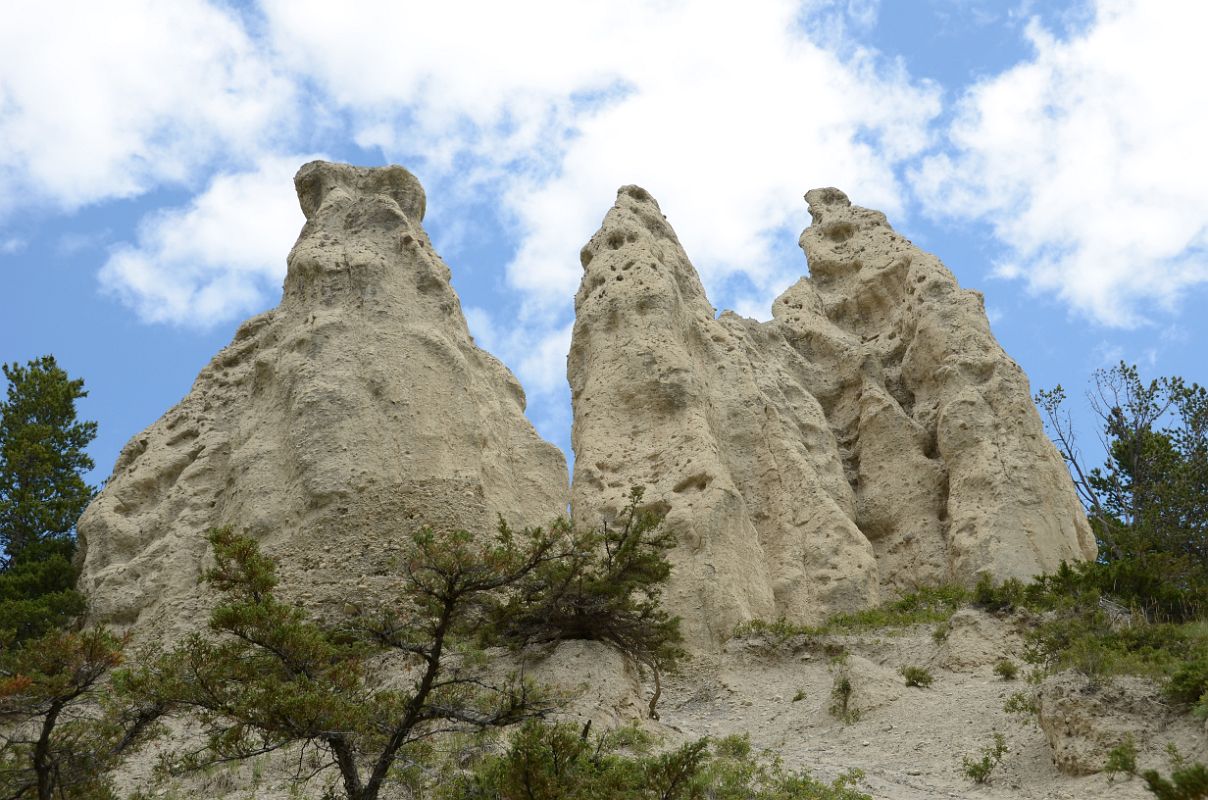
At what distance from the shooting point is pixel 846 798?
12148mm

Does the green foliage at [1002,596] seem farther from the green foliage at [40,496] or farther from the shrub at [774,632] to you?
the green foliage at [40,496]

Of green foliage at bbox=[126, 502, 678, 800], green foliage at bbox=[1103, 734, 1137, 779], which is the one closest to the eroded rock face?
green foliage at bbox=[126, 502, 678, 800]

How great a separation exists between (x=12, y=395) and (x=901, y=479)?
19114 mm

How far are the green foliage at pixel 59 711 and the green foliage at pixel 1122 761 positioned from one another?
9309mm

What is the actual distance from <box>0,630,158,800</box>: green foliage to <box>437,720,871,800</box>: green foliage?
3154mm

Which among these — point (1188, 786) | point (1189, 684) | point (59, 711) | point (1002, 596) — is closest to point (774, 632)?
point (1002, 596)

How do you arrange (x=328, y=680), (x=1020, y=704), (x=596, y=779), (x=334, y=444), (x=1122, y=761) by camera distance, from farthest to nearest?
(x=334, y=444), (x=1020, y=704), (x=1122, y=761), (x=328, y=680), (x=596, y=779)

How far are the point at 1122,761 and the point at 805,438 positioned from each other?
13.6m

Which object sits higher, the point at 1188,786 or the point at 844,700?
the point at 844,700

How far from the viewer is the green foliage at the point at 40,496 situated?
19.6 metres

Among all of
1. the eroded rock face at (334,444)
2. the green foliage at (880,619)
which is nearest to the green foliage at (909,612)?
the green foliage at (880,619)

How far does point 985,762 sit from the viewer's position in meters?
13.4

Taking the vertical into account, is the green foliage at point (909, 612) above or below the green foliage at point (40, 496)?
below

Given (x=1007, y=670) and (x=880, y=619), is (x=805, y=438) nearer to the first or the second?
(x=880, y=619)
